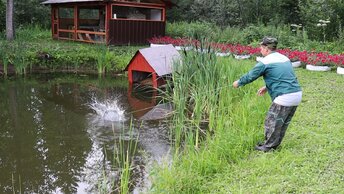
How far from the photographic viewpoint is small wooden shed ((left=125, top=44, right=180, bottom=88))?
28.3ft

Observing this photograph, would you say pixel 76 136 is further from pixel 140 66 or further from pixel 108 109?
pixel 140 66

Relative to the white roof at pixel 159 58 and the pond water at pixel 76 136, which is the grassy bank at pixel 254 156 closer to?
the pond water at pixel 76 136

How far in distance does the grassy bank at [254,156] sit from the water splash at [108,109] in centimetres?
141

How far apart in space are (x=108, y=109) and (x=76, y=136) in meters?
1.53

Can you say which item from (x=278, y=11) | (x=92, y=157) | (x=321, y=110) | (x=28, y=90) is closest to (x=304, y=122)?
(x=321, y=110)

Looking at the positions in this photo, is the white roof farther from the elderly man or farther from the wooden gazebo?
the wooden gazebo

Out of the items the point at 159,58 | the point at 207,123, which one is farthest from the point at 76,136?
the point at 159,58

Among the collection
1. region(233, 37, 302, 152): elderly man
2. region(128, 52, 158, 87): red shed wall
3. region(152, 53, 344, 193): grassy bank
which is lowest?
region(152, 53, 344, 193): grassy bank

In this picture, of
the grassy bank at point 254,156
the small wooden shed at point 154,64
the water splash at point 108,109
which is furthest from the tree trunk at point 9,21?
the grassy bank at point 254,156

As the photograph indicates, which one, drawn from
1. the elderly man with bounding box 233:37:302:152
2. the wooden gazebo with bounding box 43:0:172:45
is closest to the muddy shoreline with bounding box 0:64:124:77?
the wooden gazebo with bounding box 43:0:172:45

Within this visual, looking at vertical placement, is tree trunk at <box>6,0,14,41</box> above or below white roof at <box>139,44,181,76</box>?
above

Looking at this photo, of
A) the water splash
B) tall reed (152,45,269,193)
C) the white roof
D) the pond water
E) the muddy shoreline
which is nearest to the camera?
tall reed (152,45,269,193)

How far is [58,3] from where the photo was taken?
16219 mm

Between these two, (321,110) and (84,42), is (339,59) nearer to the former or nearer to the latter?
(321,110)
